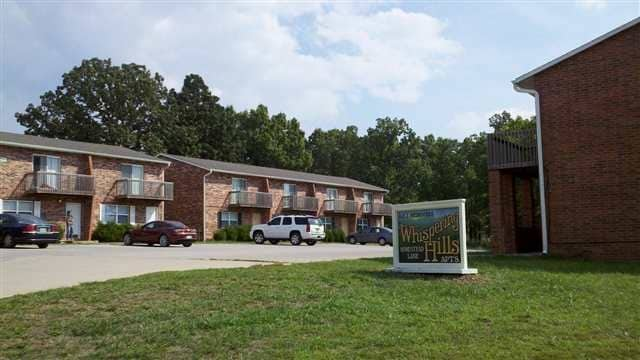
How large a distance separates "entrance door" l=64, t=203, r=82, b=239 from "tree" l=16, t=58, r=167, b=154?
84.2 ft

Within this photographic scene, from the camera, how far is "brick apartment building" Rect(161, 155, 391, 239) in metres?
46.4

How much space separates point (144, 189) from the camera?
42.1 m

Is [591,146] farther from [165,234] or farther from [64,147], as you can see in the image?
[64,147]

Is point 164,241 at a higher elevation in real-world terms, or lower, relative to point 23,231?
lower

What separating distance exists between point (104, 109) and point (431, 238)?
2421 inches

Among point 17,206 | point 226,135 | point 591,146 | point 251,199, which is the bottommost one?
point 17,206

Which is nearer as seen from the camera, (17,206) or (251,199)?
(17,206)

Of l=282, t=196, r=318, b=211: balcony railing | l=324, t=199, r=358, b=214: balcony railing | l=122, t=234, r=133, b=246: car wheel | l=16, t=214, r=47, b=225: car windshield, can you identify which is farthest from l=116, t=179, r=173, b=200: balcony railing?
l=324, t=199, r=358, b=214: balcony railing

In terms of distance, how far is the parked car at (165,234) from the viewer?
3275 centimetres

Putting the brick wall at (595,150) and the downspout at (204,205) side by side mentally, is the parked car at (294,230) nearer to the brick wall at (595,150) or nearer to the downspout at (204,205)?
the downspout at (204,205)

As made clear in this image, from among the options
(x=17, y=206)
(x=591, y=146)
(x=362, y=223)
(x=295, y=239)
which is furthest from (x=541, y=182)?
(x=362, y=223)

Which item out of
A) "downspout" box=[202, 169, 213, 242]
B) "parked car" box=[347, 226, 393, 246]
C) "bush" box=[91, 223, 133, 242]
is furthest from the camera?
"parked car" box=[347, 226, 393, 246]

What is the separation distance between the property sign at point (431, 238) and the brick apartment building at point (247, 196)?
111 ft

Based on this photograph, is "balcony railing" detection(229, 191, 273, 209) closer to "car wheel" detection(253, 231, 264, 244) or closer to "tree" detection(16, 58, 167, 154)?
"car wheel" detection(253, 231, 264, 244)
